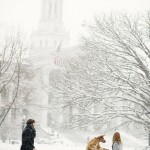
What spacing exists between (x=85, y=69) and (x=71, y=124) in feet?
8.43

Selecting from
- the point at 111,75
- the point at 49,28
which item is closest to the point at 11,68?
the point at 111,75

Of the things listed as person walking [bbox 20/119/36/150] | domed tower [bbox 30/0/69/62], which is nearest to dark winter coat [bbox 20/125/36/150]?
person walking [bbox 20/119/36/150]

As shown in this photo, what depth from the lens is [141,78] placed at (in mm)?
18578

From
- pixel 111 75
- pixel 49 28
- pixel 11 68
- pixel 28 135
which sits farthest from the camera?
pixel 49 28

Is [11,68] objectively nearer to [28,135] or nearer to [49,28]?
[28,135]

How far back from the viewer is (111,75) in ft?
60.1

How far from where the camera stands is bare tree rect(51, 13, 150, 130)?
59.7 ft

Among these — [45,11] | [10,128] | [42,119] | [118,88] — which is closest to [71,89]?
[118,88]

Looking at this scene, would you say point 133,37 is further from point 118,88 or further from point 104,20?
point 118,88

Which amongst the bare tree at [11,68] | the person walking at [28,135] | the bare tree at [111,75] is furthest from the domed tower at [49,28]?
the person walking at [28,135]

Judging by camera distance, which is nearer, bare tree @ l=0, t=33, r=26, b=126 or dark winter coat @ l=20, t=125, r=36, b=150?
dark winter coat @ l=20, t=125, r=36, b=150

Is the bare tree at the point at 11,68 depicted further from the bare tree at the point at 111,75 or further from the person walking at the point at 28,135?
the person walking at the point at 28,135

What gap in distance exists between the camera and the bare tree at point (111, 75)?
18.2 m

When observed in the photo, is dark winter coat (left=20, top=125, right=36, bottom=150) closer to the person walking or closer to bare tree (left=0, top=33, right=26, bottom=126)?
the person walking
